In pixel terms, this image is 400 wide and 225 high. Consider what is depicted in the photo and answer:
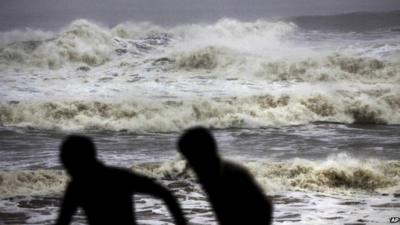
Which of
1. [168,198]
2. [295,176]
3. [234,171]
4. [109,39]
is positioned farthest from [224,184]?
[109,39]

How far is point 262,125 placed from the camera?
5.96 metres

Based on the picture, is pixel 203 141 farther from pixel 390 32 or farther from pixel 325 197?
pixel 390 32

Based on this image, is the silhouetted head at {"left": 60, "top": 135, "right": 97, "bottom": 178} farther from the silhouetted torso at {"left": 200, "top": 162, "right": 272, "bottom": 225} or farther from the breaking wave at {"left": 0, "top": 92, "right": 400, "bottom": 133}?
the breaking wave at {"left": 0, "top": 92, "right": 400, "bottom": 133}

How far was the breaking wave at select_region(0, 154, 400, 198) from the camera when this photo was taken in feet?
12.8

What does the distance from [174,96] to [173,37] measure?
49.3 inches

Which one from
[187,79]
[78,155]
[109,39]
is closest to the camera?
[78,155]

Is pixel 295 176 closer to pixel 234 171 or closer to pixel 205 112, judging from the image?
pixel 205 112

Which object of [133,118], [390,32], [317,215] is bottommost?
[317,215]

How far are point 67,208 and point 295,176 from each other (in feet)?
9.36

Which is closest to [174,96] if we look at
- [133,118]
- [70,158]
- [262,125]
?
[133,118]

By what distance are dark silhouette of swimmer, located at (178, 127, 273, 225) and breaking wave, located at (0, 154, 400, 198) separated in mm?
2397

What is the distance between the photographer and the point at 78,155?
1515 mm

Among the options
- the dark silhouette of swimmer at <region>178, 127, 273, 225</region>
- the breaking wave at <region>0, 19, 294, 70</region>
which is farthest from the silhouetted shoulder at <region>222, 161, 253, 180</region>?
the breaking wave at <region>0, 19, 294, 70</region>

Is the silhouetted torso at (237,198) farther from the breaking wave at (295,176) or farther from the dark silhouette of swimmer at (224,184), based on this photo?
the breaking wave at (295,176)
